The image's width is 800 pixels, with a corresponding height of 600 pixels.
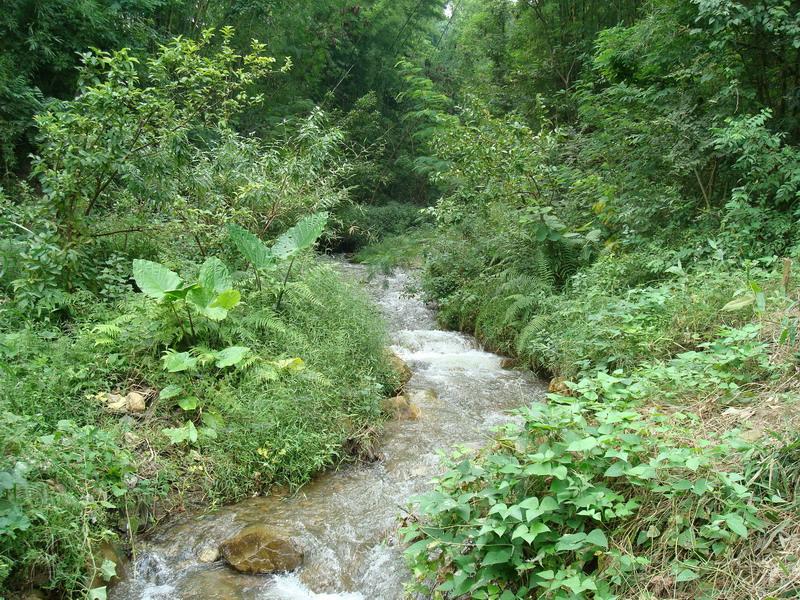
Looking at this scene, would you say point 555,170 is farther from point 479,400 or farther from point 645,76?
point 479,400

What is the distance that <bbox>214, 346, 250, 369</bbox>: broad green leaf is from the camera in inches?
193

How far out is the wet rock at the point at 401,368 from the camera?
6848 mm

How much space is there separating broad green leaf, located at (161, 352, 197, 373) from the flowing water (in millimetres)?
1249

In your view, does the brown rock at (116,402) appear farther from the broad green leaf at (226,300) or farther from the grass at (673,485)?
the grass at (673,485)

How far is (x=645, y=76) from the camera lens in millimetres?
9086

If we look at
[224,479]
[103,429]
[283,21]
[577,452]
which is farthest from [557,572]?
→ [283,21]

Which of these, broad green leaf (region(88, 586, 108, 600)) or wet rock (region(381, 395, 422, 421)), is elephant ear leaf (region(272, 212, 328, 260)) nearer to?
wet rock (region(381, 395, 422, 421))

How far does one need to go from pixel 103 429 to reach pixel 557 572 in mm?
3393

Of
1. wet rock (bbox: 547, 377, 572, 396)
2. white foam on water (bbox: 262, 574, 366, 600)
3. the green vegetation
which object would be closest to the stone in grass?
white foam on water (bbox: 262, 574, 366, 600)

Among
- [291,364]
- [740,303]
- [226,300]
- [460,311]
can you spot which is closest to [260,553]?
[291,364]

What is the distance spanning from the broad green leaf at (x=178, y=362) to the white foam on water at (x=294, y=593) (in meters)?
1.98

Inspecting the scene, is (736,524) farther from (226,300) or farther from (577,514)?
(226,300)

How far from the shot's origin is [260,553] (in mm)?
3666

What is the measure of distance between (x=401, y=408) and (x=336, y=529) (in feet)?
6.78
